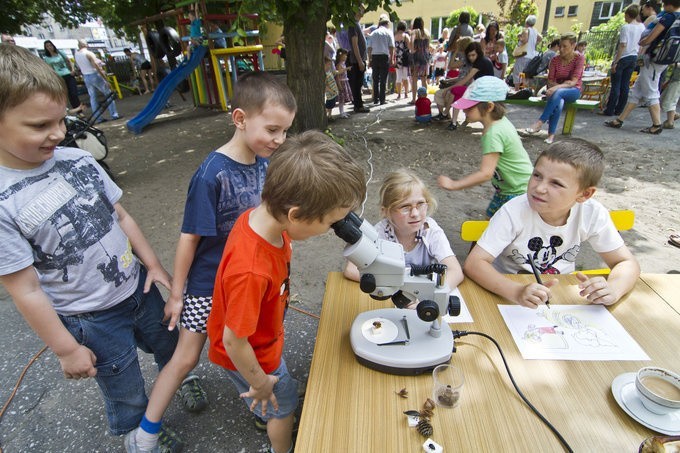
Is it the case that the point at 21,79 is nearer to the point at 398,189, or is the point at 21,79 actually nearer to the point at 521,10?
the point at 398,189

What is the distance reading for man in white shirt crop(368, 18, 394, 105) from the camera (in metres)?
8.64

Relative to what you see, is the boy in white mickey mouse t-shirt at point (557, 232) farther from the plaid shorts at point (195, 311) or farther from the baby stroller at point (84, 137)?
the baby stroller at point (84, 137)

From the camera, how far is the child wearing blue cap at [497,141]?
2.77m

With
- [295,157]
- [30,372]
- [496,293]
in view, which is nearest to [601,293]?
[496,293]

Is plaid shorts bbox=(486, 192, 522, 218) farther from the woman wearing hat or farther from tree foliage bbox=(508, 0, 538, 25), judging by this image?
tree foliage bbox=(508, 0, 538, 25)

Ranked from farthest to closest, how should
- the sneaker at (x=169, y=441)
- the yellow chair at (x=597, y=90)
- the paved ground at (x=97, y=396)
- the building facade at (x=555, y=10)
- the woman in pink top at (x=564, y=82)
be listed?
1. the building facade at (x=555, y=10)
2. the yellow chair at (x=597, y=90)
3. the woman in pink top at (x=564, y=82)
4. the paved ground at (x=97, y=396)
5. the sneaker at (x=169, y=441)

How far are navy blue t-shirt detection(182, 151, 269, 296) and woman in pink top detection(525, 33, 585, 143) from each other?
631 centimetres

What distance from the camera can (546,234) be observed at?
6.20 ft

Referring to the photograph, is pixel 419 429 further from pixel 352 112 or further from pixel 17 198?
pixel 352 112

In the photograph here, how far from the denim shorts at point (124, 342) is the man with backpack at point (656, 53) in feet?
26.9

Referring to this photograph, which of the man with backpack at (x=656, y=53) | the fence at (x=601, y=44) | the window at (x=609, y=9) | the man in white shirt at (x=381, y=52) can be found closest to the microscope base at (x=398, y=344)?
the man with backpack at (x=656, y=53)

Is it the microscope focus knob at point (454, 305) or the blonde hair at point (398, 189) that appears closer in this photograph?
the microscope focus knob at point (454, 305)

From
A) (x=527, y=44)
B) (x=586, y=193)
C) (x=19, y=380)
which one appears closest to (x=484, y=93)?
(x=586, y=193)

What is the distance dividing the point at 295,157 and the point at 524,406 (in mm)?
1002
